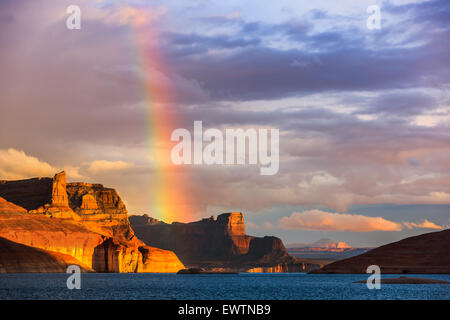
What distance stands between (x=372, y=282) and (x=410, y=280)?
1286 cm
